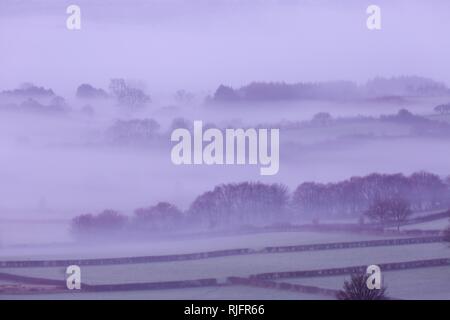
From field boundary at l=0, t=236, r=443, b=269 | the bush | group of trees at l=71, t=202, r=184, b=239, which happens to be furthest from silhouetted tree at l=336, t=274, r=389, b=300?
the bush

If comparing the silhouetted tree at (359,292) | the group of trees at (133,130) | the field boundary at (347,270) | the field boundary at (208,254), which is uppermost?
the group of trees at (133,130)

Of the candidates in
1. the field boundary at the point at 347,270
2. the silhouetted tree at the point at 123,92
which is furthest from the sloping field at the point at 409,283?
the silhouetted tree at the point at 123,92

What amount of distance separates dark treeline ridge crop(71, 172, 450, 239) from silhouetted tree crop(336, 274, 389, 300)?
0.40 meters

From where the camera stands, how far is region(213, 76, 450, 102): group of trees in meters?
8.20

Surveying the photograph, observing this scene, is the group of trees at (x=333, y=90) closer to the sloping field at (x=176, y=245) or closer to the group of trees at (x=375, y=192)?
the group of trees at (x=375, y=192)

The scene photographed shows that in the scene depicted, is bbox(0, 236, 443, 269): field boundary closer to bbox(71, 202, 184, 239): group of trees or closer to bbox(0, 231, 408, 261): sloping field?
bbox(0, 231, 408, 261): sloping field

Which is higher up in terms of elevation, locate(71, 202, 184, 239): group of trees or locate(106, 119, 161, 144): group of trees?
locate(106, 119, 161, 144): group of trees

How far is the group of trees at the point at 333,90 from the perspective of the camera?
26.9 feet

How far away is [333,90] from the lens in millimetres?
8234

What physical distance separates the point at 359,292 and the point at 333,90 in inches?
43.6

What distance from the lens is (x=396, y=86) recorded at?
323 inches

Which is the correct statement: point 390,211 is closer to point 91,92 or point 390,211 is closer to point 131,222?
point 131,222

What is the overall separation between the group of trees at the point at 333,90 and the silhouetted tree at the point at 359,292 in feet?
3.27

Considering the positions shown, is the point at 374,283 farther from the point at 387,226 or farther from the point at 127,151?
the point at 127,151
